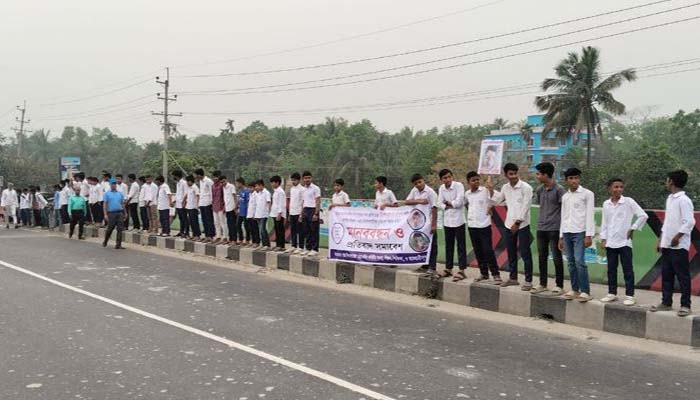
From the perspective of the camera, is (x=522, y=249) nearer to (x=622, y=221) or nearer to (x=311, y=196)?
(x=622, y=221)

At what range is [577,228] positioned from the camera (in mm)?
7160

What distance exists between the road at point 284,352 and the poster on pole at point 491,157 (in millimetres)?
2276

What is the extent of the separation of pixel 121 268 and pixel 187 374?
274 inches

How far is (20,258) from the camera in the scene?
1236cm

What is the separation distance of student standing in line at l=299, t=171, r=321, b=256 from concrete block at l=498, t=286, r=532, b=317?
14.7ft

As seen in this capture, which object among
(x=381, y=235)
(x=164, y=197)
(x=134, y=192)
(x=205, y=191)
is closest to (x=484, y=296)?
(x=381, y=235)

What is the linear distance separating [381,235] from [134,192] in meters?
10.1

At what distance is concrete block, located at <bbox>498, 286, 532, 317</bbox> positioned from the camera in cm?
759

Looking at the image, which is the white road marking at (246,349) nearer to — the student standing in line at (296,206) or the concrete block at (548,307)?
the concrete block at (548,307)

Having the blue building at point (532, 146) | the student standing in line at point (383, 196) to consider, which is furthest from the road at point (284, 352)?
the blue building at point (532, 146)

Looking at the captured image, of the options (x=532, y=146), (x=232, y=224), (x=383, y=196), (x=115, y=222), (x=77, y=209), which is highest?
Answer: (x=532, y=146)

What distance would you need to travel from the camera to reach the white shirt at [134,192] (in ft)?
55.1

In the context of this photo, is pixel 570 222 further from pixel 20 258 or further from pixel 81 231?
pixel 81 231

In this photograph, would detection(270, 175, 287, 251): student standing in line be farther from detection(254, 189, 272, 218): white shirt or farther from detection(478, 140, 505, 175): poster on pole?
detection(478, 140, 505, 175): poster on pole
